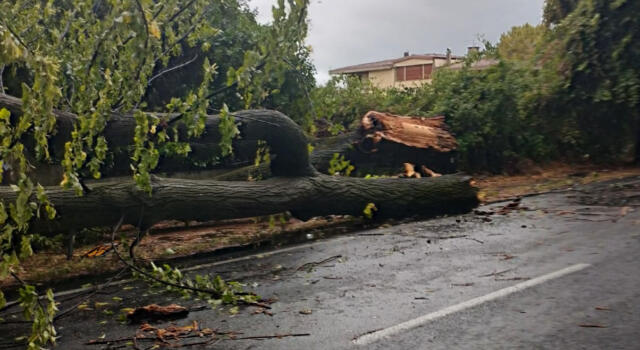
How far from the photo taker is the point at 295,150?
946 cm

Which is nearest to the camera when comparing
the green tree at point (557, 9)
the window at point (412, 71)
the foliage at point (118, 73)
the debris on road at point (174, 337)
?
the debris on road at point (174, 337)

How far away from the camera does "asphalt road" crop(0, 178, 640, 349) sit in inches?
172

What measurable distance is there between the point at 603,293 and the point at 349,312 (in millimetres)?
2024

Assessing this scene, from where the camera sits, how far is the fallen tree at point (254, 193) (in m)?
7.24

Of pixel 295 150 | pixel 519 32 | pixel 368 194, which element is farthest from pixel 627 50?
pixel 519 32

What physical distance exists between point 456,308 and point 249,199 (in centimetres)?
431

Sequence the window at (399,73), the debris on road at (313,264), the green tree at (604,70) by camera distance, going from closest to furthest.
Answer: the debris on road at (313,264), the green tree at (604,70), the window at (399,73)

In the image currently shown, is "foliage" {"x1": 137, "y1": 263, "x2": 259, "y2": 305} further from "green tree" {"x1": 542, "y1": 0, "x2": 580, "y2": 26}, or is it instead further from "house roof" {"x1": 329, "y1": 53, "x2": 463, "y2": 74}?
"house roof" {"x1": 329, "y1": 53, "x2": 463, "y2": 74}

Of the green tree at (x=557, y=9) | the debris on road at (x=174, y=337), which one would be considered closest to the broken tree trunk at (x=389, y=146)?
the green tree at (x=557, y=9)

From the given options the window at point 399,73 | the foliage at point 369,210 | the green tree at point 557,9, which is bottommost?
the foliage at point 369,210

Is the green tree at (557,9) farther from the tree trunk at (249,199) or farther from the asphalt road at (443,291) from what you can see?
the asphalt road at (443,291)

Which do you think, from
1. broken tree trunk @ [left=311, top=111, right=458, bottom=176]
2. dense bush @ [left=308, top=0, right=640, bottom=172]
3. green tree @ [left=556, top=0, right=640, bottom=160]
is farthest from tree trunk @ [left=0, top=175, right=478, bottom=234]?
green tree @ [left=556, top=0, right=640, bottom=160]

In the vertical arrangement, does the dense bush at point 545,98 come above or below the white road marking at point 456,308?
above

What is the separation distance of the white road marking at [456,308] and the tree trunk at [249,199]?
402 centimetres
